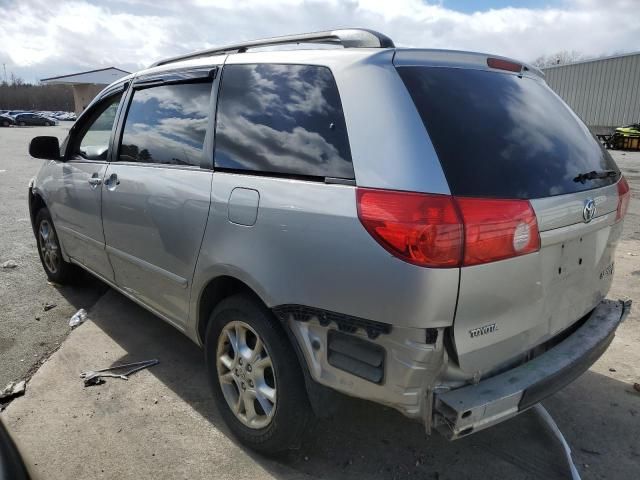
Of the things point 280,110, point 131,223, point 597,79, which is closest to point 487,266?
point 280,110

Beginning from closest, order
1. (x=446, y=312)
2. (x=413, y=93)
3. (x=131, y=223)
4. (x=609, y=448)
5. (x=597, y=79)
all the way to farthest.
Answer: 1. (x=446, y=312)
2. (x=413, y=93)
3. (x=609, y=448)
4. (x=131, y=223)
5. (x=597, y=79)

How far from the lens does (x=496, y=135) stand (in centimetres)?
208

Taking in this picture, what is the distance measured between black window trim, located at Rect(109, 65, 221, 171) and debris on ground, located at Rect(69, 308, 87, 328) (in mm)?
1494

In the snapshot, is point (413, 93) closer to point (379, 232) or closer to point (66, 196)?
point (379, 232)

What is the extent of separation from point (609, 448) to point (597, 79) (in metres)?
31.7

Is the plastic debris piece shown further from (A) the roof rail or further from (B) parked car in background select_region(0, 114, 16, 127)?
(B) parked car in background select_region(0, 114, 16, 127)

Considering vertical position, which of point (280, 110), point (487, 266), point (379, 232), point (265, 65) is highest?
point (265, 65)

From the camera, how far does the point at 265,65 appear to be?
2.51 metres

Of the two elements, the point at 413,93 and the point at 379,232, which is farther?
the point at 413,93

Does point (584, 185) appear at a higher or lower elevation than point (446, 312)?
higher

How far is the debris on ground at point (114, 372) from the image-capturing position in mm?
3319

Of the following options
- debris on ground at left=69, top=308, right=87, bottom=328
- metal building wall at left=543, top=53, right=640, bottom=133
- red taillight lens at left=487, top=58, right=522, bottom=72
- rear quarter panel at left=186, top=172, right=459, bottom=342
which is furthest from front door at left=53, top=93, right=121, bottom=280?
metal building wall at left=543, top=53, right=640, bottom=133

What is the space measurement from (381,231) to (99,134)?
299 cm

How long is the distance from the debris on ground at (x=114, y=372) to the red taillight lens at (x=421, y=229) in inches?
92.3
